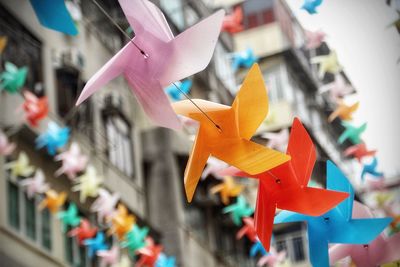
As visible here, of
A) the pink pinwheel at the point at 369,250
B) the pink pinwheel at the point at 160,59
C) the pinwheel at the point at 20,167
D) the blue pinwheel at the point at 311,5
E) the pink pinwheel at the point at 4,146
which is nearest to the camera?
the pink pinwheel at the point at 160,59

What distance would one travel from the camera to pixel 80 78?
11570 millimetres

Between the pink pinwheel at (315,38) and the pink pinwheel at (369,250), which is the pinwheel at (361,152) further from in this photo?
the pink pinwheel at (369,250)

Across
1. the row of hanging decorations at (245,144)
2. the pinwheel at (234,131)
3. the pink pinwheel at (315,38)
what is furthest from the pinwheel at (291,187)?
the pink pinwheel at (315,38)

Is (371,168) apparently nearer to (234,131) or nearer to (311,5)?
(311,5)

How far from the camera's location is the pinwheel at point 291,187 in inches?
133

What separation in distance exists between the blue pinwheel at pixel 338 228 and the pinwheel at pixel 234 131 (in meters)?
0.59

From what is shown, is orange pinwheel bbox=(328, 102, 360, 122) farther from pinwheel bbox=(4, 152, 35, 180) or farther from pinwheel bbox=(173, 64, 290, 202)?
pinwheel bbox=(173, 64, 290, 202)

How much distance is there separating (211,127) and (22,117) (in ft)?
22.5

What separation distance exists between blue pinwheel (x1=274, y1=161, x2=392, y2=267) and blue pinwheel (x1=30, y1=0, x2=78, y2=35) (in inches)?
48.8

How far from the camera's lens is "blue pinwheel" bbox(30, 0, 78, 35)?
3.09 m

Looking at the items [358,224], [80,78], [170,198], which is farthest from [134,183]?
[358,224]

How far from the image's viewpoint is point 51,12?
3092 millimetres

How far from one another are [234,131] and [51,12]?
754 millimetres

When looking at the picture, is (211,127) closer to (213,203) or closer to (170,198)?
(170,198)
